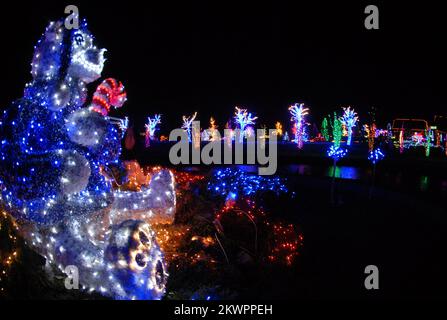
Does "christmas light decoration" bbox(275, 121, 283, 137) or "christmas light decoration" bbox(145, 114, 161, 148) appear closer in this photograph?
"christmas light decoration" bbox(145, 114, 161, 148)

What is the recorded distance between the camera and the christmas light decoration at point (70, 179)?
3514mm

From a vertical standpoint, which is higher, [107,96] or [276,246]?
[107,96]

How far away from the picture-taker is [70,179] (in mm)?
3619

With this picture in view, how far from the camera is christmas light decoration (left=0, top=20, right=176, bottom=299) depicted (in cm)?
351

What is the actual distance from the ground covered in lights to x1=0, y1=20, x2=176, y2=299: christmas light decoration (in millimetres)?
369

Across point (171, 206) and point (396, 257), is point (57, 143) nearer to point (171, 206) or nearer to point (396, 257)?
point (171, 206)

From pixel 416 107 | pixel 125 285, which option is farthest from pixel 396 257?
pixel 416 107

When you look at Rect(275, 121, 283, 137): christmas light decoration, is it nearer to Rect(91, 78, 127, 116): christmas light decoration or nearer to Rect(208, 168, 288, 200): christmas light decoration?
Rect(208, 168, 288, 200): christmas light decoration

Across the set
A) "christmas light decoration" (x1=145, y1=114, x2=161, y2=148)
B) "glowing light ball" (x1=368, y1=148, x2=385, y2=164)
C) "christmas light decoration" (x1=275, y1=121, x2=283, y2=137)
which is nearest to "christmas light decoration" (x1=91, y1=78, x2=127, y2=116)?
"glowing light ball" (x1=368, y1=148, x2=385, y2=164)

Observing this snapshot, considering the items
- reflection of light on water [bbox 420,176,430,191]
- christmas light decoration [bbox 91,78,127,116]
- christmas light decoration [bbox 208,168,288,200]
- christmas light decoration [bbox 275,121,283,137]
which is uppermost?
christmas light decoration [bbox 275,121,283,137]

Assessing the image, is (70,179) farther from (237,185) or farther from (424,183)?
(424,183)

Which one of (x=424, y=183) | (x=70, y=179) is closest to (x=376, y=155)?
(x=424, y=183)

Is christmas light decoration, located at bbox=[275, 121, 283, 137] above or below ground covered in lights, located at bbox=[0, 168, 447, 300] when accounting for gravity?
above

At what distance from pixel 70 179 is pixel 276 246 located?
300 cm
